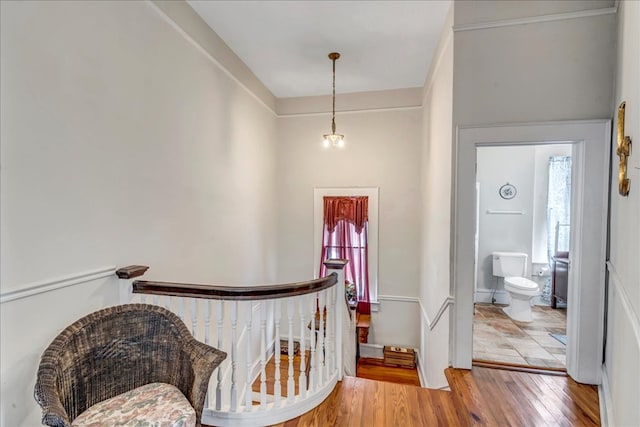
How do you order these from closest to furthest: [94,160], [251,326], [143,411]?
[143,411] → [94,160] → [251,326]

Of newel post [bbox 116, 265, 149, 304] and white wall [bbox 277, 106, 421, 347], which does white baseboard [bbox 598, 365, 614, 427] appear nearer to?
white wall [bbox 277, 106, 421, 347]

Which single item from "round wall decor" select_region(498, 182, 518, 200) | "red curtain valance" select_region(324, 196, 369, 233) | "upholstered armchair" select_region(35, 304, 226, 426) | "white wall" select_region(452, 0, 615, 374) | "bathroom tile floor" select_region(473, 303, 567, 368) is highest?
"white wall" select_region(452, 0, 615, 374)

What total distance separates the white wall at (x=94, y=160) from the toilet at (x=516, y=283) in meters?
3.80

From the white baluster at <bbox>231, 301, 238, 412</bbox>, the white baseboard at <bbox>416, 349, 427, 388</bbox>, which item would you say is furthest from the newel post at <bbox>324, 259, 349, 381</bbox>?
the white baseboard at <bbox>416, 349, 427, 388</bbox>

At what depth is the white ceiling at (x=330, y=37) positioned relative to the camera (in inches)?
106

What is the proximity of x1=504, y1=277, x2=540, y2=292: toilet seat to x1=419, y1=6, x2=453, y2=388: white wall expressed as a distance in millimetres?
1128

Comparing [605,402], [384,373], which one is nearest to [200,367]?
[605,402]

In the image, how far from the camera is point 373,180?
15.2ft

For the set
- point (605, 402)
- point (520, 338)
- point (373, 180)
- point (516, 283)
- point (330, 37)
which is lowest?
point (520, 338)

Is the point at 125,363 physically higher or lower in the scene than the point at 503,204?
lower

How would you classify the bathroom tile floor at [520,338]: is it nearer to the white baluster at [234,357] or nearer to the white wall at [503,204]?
the white wall at [503,204]

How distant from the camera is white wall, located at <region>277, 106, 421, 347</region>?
14.8 ft

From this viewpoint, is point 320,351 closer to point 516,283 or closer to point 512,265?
Answer: point 516,283

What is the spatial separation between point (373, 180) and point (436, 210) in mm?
1529
